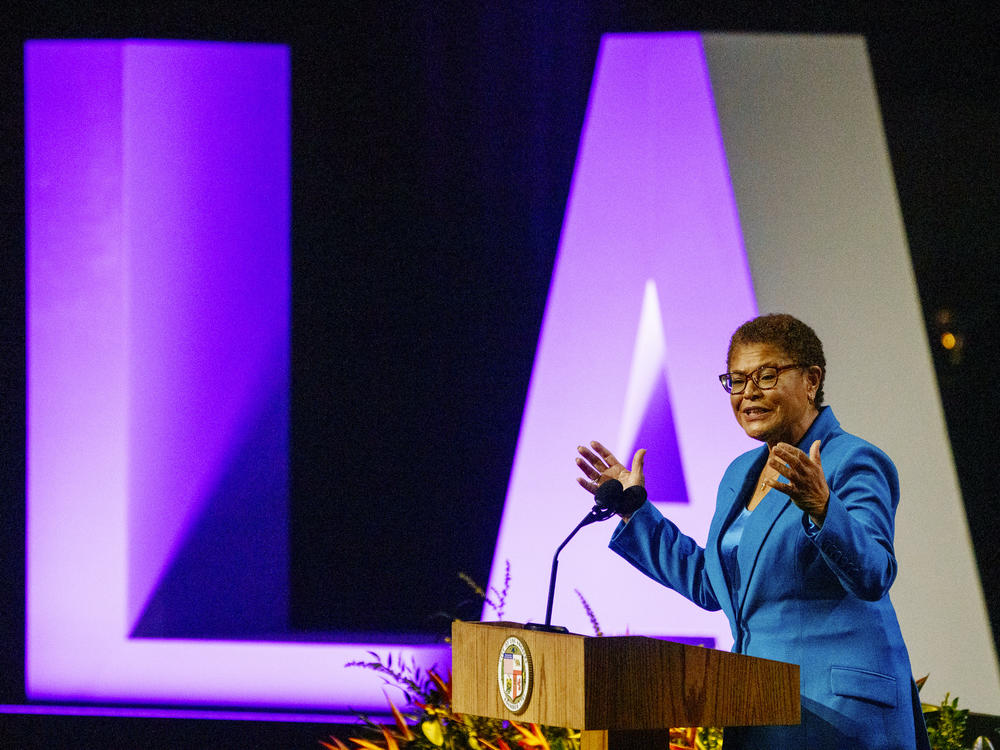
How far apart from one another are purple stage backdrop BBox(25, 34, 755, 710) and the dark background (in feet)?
0.31

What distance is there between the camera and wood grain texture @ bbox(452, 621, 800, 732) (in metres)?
1.37

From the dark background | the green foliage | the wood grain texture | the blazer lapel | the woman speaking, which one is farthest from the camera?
the dark background

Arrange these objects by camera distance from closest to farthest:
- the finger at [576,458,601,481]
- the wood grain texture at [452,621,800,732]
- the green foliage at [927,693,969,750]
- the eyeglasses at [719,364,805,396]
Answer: the wood grain texture at [452,621,800,732]
the eyeglasses at [719,364,805,396]
the finger at [576,458,601,481]
the green foliage at [927,693,969,750]

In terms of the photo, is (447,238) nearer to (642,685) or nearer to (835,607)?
(835,607)

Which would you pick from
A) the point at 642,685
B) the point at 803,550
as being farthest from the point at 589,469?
the point at 642,685

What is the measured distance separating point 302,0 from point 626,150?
138 centimetres

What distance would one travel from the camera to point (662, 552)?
2.10 meters

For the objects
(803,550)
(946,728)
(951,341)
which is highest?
(951,341)

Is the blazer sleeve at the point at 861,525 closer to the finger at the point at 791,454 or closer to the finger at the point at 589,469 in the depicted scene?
the finger at the point at 791,454

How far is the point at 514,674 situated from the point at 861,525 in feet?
1.90

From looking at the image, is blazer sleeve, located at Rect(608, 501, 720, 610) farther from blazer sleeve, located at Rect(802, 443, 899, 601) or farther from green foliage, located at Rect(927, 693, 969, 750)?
green foliage, located at Rect(927, 693, 969, 750)

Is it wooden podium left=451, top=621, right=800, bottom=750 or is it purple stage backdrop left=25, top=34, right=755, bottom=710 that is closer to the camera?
wooden podium left=451, top=621, right=800, bottom=750

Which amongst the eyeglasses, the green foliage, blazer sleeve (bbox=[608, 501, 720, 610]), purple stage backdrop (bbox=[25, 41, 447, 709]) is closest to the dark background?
purple stage backdrop (bbox=[25, 41, 447, 709])

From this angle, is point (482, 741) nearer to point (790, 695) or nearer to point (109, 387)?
point (790, 695)
